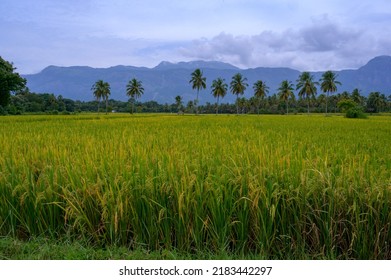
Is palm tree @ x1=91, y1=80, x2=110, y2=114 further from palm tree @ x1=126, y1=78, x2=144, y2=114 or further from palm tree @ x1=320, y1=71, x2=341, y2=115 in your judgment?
palm tree @ x1=320, y1=71, x2=341, y2=115

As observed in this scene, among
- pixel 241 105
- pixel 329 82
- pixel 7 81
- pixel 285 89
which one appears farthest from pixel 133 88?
pixel 7 81

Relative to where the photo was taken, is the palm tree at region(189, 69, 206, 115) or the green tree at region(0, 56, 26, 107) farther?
the palm tree at region(189, 69, 206, 115)

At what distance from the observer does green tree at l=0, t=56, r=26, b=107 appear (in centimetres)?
2838

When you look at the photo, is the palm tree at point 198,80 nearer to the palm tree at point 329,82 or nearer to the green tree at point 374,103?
the palm tree at point 329,82

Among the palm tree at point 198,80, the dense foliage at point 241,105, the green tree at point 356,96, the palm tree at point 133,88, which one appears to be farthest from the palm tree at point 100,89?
the green tree at point 356,96

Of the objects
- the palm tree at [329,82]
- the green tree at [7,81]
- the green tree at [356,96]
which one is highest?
the palm tree at [329,82]

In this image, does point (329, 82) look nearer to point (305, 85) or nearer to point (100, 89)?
point (305, 85)

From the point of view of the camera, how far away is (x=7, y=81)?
28.8 meters

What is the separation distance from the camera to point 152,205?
358 cm

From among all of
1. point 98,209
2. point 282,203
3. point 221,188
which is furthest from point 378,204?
point 98,209

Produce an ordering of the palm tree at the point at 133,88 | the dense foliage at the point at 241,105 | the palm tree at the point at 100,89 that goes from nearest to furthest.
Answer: the dense foliage at the point at 241,105
the palm tree at the point at 133,88
the palm tree at the point at 100,89

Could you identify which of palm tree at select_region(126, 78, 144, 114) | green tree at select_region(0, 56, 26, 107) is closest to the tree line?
palm tree at select_region(126, 78, 144, 114)

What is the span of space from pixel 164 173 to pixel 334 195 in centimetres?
195

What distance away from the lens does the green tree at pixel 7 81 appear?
28.4 metres
